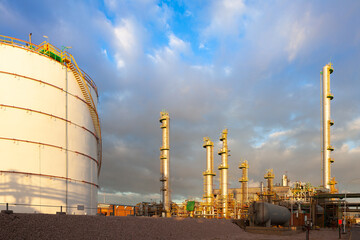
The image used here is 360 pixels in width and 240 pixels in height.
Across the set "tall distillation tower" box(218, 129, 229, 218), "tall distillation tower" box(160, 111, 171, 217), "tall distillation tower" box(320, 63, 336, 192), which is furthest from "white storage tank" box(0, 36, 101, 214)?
"tall distillation tower" box(320, 63, 336, 192)

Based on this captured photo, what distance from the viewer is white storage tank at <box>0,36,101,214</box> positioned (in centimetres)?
2572

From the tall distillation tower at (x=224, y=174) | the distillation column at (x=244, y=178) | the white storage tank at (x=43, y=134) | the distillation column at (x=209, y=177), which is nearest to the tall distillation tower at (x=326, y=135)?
the distillation column at (x=244, y=178)

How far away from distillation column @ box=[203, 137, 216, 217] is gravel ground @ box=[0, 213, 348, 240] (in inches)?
1041

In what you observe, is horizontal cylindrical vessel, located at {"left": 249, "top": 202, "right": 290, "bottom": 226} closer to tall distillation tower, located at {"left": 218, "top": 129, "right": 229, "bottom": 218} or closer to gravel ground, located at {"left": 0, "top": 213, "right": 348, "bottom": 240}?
gravel ground, located at {"left": 0, "top": 213, "right": 348, "bottom": 240}

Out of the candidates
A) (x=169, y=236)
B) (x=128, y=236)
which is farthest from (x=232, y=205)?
(x=128, y=236)

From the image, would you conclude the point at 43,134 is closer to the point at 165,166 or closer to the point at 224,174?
the point at 165,166

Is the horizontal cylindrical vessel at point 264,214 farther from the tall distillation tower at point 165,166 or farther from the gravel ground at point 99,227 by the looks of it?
the tall distillation tower at point 165,166

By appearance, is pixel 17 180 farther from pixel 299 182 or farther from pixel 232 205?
pixel 299 182

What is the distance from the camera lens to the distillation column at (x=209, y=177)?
56369mm

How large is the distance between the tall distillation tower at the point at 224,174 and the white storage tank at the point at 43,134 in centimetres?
2909

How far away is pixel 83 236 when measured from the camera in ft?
60.8

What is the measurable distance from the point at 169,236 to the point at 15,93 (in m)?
17.4

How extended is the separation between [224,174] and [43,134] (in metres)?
37.9

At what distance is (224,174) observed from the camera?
193 ft
